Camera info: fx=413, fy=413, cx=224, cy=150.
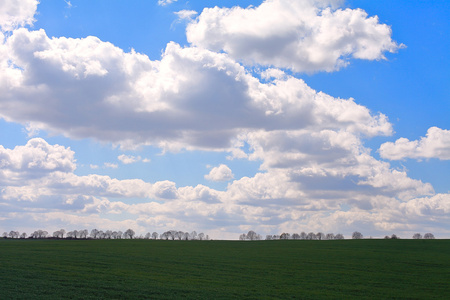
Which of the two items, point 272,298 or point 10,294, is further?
point 272,298

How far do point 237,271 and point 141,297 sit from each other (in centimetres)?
2037

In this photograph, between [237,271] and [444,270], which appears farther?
[444,270]

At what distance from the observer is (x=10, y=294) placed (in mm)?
29953

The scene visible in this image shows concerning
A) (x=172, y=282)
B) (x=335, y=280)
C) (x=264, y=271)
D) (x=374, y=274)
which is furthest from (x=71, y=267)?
(x=374, y=274)

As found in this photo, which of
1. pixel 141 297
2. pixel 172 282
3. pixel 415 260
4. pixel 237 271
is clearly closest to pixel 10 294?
pixel 141 297

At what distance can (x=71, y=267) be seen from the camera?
151 feet

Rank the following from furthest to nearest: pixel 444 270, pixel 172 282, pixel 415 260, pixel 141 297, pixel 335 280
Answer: pixel 415 260 < pixel 444 270 < pixel 335 280 < pixel 172 282 < pixel 141 297

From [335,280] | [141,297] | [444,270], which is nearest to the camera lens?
[141,297]

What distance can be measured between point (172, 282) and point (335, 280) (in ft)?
59.9

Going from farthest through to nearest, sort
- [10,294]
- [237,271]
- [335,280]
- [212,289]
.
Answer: [237,271]
[335,280]
[212,289]
[10,294]

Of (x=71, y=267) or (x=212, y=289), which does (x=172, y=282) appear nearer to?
(x=212, y=289)

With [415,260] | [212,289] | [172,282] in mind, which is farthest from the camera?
[415,260]

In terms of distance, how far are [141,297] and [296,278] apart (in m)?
20.2

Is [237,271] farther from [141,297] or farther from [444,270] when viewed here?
[444,270]
